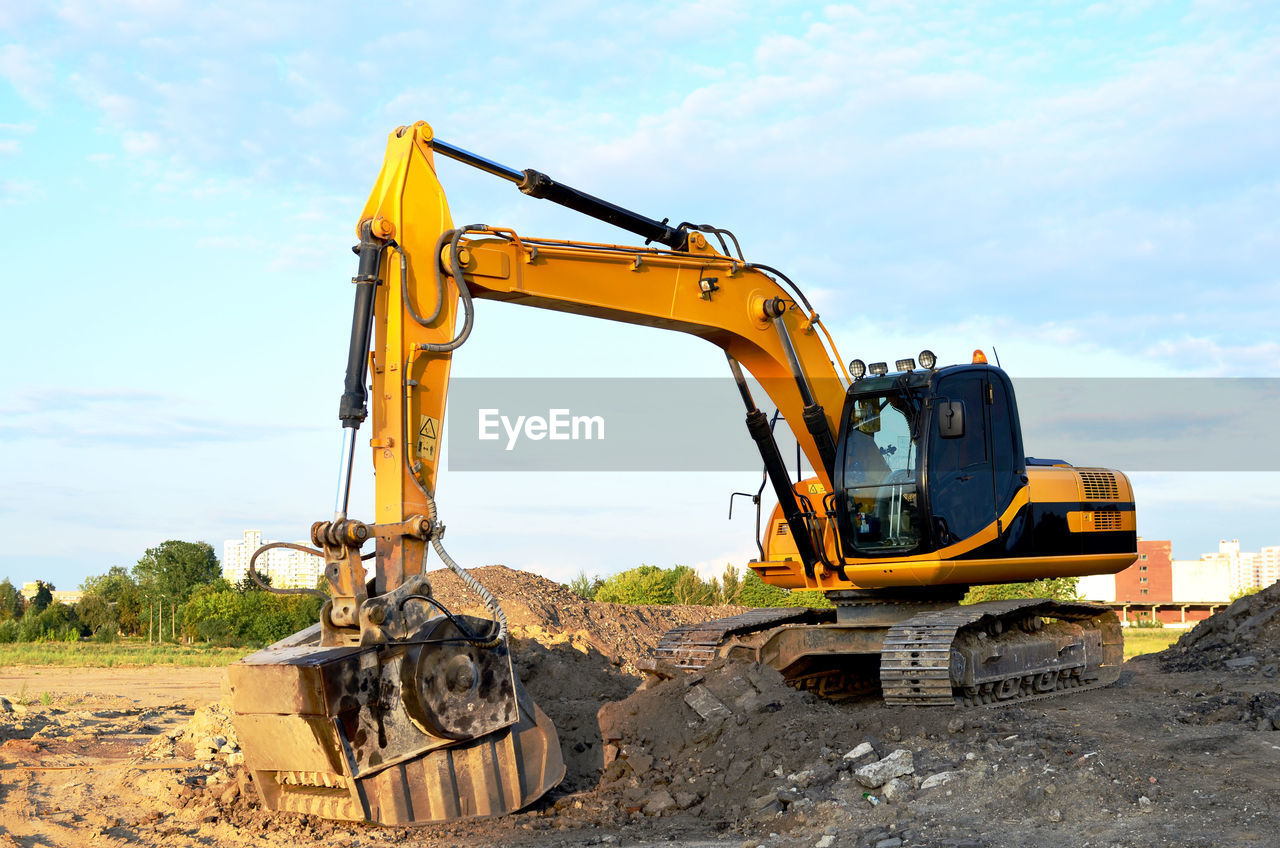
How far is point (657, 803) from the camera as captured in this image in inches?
309

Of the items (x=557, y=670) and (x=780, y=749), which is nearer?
(x=780, y=749)

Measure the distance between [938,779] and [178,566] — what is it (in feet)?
159

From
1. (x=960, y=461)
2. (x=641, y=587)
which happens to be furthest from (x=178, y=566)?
(x=960, y=461)

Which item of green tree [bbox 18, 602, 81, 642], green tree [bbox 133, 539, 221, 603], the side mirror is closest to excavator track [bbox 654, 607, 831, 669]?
the side mirror

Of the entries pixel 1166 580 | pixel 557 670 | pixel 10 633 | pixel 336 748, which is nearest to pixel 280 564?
pixel 10 633

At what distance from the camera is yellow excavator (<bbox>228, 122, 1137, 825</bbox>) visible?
651 cm

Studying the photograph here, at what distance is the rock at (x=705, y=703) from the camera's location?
9117mm

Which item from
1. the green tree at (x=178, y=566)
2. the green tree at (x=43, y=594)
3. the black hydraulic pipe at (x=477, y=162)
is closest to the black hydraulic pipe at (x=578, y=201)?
the black hydraulic pipe at (x=477, y=162)

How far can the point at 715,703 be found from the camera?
9.23 metres

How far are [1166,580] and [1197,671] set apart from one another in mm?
66815

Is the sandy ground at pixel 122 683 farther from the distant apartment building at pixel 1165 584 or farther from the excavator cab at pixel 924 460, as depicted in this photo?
the distant apartment building at pixel 1165 584

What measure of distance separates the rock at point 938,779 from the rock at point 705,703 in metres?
2.07

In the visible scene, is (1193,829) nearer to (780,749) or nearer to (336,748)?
(780,749)

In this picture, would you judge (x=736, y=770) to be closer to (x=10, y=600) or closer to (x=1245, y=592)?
(x=1245, y=592)
